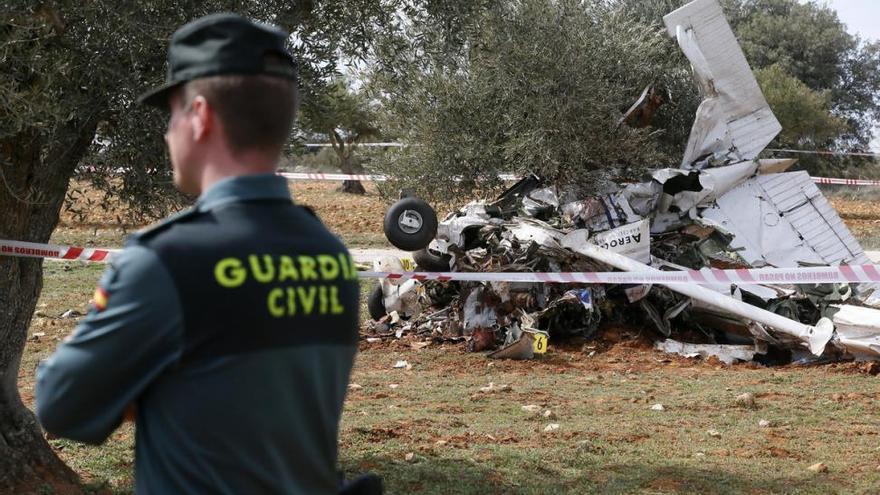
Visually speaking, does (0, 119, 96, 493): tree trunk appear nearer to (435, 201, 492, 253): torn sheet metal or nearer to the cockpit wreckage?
the cockpit wreckage

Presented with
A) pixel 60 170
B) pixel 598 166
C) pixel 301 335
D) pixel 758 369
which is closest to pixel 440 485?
pixel 60 170

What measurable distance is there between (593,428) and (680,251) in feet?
17.3

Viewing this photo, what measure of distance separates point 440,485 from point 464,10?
10.8 feet

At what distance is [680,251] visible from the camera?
43.4ft

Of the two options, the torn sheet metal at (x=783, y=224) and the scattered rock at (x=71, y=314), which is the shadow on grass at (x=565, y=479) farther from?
the scattered rock at (x=71, y=314)

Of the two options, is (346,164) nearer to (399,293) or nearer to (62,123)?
(399,293)

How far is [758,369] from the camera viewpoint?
11406 mm

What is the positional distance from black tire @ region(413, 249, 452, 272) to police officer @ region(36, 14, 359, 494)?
34.2ft

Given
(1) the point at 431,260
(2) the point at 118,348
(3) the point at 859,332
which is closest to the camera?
(2) the point at 118,348

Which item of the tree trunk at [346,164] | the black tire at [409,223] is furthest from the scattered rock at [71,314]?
the tree trunk at [346,164]

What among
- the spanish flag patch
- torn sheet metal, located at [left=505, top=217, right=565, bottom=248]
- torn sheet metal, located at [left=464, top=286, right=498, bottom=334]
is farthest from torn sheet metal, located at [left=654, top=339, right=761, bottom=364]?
the spanish flag patch

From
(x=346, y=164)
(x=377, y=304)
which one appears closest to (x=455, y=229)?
(x=377, y=304)

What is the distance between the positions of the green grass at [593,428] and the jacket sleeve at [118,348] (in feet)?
15.3

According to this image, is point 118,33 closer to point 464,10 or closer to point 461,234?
point 464,10
